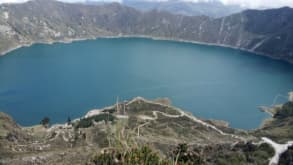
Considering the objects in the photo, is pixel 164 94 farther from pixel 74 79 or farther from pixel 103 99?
pixel 74 79

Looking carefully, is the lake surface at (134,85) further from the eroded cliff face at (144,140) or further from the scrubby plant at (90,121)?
the scrubby plant at (90,121)

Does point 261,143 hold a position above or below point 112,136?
below

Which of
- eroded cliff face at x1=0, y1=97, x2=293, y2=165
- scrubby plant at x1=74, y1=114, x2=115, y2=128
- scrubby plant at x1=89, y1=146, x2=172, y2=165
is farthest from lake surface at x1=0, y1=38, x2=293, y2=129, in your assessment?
scrubby plant at x1=89, y1=146, x2=172, y2=165

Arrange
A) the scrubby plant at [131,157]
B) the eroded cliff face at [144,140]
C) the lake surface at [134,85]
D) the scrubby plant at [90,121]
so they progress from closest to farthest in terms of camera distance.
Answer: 1. the scrubby plant at [131,157]
2. the eroded cliff face at [144,140]
3. the scrubby plant at [90,121]
4. the lake surface at [134,85]

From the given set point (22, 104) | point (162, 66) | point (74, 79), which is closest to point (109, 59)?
point (162, 66)

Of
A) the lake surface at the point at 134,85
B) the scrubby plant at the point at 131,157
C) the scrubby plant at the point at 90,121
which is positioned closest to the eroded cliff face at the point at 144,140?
the scrubby plant at the point at 90,121

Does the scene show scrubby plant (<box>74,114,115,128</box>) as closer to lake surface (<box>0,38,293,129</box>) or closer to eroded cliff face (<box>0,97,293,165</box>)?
eroded cliff face (<box>0,97,293,165</box>)
